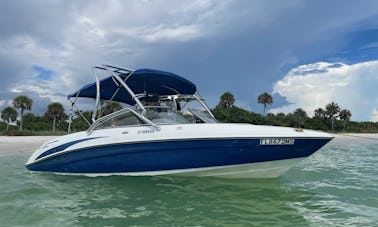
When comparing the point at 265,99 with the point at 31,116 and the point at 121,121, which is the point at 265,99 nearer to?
the point at 31,116

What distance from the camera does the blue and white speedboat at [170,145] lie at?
7086mm

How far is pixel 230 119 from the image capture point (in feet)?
171

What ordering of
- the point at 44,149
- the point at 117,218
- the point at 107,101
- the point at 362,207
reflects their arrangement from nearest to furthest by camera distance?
the point at 117,218
the point at 362,207
the point at 44,149
the point at 107,101

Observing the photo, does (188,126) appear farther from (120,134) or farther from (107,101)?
(107,101)

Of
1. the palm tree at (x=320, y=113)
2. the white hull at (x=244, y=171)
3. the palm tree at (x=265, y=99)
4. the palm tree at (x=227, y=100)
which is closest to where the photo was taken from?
the white hull at (x=244, y=171)

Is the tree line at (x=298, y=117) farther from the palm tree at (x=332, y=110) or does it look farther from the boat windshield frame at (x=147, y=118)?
the boat windshield frame at (x=147, y=118)

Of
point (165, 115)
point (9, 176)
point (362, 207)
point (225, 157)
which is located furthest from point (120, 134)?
point (362, 207)

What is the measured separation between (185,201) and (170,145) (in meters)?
1.50

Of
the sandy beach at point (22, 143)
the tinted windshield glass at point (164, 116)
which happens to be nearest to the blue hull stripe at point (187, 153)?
the tinted windshield glass at point (164, 116)

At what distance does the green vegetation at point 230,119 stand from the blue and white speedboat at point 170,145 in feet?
121

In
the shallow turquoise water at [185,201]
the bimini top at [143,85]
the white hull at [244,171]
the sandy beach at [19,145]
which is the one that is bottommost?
the sandy beach at [19,145]

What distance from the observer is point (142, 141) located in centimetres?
750

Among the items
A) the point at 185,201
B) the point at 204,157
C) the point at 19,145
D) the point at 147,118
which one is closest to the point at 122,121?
the point at 147,118

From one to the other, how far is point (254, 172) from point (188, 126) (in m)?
1.84
